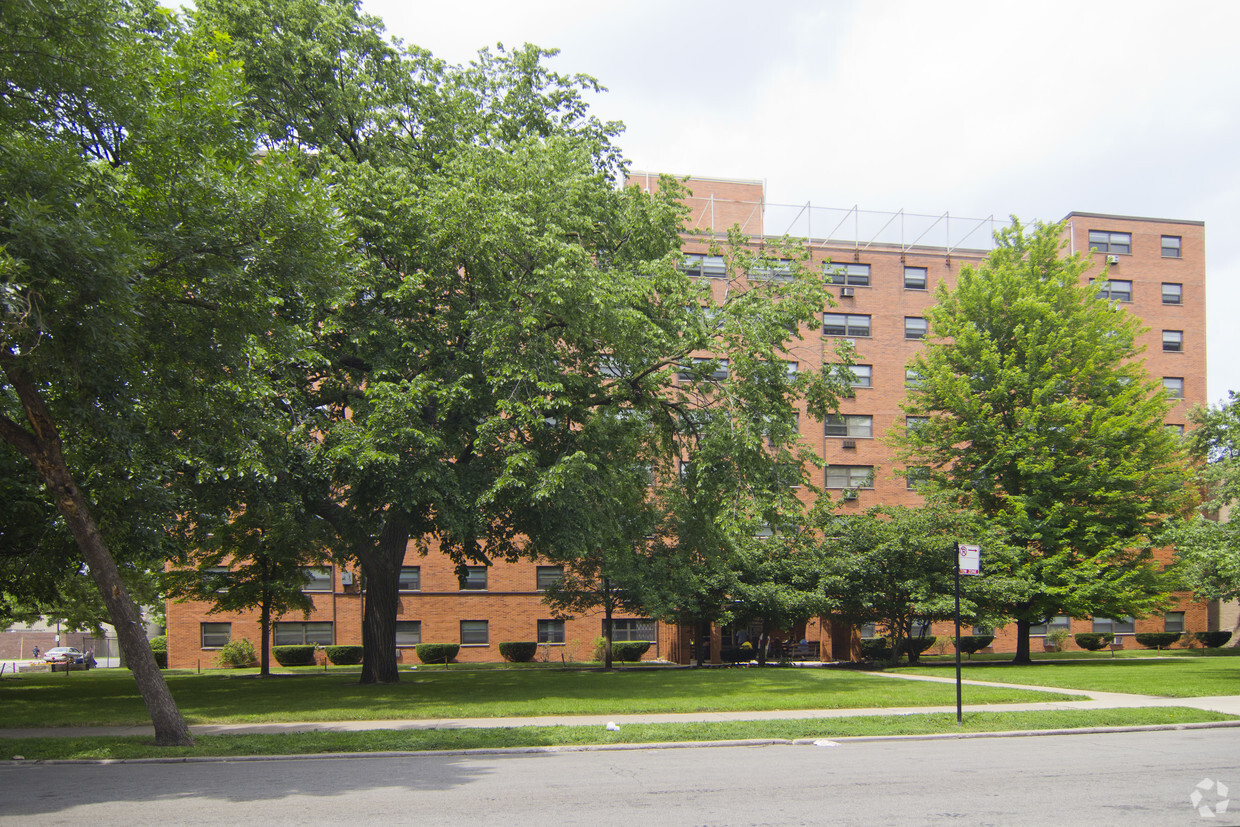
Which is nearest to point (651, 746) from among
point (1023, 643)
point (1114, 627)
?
point (1023, 643)

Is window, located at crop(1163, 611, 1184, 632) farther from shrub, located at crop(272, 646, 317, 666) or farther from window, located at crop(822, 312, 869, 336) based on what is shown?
shrub, located at crop(272, 646, 317, 666)

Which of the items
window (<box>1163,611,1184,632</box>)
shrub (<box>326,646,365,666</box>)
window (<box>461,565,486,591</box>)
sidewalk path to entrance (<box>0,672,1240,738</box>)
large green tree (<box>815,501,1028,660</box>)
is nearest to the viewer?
sidewalk path to entrance (<box>0,672,1240,738</box>)

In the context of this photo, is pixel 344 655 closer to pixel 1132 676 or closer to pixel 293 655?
pixel 293 655

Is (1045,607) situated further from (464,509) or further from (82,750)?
(82,750)

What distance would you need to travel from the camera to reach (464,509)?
63.0 feet

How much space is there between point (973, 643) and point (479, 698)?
32.1 meters

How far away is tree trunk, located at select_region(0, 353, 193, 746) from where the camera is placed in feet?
39.4

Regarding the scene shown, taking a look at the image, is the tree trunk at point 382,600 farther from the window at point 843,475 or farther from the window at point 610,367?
the window at point 843,475

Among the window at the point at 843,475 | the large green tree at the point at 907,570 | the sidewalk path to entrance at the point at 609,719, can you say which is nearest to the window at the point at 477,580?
the window at the point at 843,475

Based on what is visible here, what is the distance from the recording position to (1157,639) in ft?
157

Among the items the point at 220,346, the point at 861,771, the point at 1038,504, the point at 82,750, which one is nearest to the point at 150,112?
the point at 220,346

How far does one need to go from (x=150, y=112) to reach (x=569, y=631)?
36629mm

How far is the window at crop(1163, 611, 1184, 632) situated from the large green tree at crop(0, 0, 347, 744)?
52.4m

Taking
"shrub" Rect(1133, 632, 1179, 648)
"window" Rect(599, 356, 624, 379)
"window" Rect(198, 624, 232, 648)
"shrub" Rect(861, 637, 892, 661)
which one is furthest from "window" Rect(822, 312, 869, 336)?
"window" Rect(198, 624, 232, 648)
